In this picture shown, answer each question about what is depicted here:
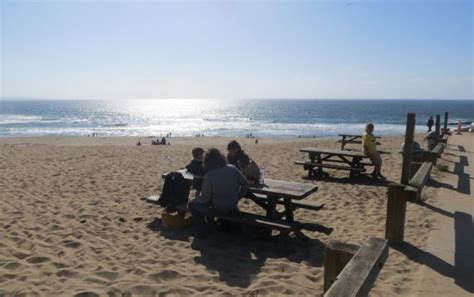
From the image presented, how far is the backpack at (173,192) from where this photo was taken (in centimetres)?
583

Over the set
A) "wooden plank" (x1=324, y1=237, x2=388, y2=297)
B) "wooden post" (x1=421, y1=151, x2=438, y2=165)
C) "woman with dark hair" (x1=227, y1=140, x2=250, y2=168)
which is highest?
"woman with dark hair" (x1=227, y1=140, x2=250, y2=168)

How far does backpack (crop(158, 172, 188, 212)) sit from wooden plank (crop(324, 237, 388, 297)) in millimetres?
3481

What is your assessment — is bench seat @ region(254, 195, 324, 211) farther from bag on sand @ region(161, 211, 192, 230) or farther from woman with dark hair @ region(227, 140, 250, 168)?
bag on sand @ region(161, 211, 192, 230)

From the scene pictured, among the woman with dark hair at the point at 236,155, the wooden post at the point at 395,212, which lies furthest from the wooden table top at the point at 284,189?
the wooden post at the point at 395,212

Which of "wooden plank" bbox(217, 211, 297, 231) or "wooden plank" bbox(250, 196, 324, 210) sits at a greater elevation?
"wooden plank" bbox(250, 196, 324, 210)

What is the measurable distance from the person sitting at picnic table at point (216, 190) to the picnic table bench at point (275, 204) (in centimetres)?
17

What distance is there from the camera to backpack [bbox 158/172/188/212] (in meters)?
5.83

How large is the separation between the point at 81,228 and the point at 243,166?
2.49m

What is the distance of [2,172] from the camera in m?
9.91

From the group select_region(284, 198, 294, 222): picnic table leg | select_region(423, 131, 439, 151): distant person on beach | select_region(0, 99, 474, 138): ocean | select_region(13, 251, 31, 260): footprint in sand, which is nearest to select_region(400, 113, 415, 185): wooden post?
select_region(284, 198, 294, 222): picnic table leg

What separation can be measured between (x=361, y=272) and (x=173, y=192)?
12.7 ft

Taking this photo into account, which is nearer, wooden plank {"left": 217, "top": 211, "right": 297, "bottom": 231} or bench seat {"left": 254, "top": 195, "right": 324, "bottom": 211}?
wooden plank {"left": 217, "top": 211, "right": 297, "bottom": 231}

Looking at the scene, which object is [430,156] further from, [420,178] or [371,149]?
[420,178]

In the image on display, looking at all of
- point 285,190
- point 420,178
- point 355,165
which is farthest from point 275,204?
point 355,165
